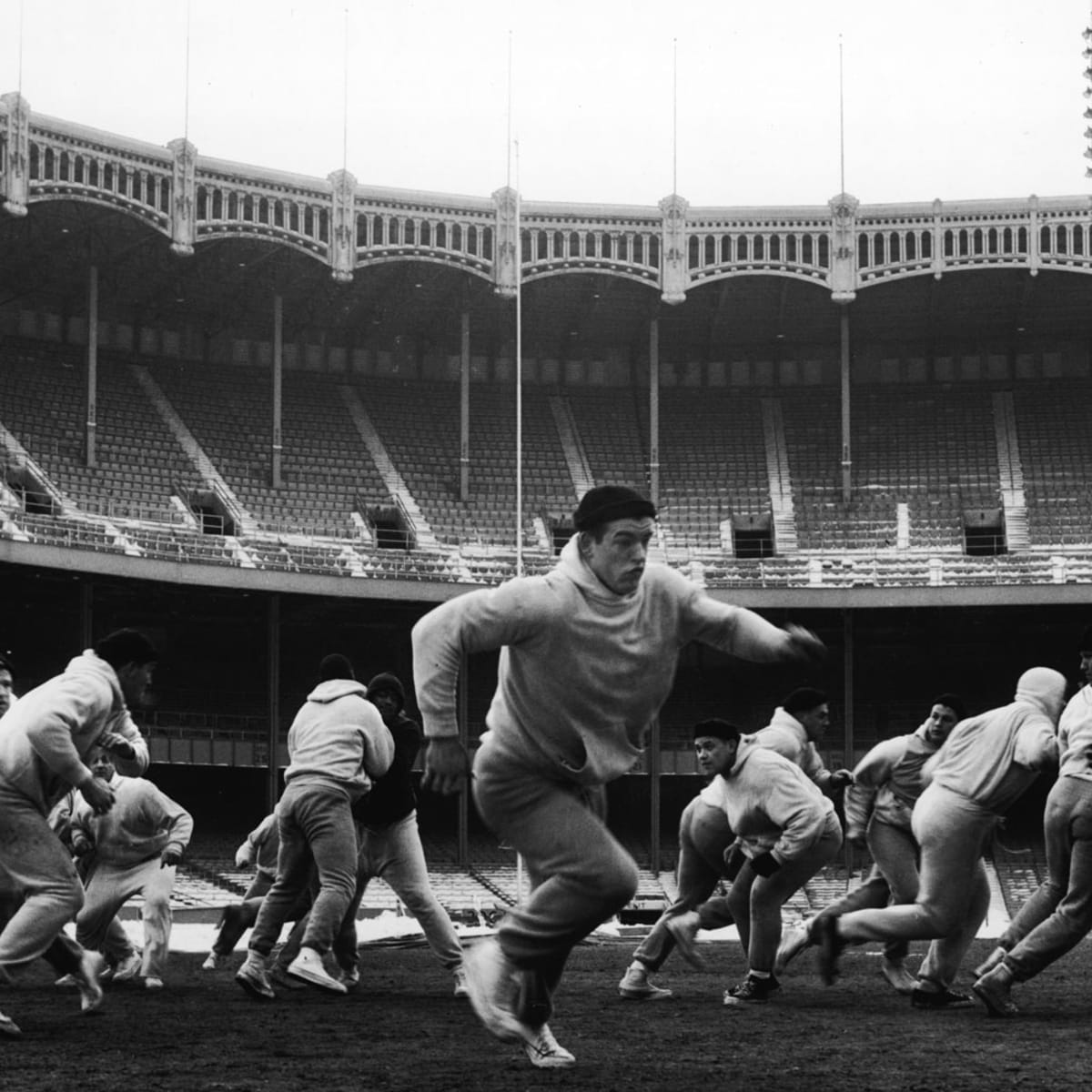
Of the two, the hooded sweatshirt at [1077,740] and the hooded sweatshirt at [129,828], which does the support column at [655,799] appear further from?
the hooded sweatshirt at [1077,740]

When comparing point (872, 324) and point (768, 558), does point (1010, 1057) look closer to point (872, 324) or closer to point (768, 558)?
point (768, 558)

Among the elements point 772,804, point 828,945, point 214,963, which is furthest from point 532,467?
point 828,945

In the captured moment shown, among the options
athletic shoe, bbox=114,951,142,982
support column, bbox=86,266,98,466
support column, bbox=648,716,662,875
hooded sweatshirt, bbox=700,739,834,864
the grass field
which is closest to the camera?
the grass field

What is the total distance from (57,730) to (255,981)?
3.08m

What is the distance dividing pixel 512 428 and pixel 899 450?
29.7 ft

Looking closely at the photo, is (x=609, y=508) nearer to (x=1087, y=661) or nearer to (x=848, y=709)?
(x=1087, y=661)

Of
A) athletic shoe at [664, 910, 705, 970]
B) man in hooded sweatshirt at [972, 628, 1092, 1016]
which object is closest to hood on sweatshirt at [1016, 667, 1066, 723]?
man in hooded sweatshirt at [972, 628, 1092, 1016]

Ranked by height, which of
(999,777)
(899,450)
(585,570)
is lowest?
(999,777)

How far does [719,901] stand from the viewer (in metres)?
13.1

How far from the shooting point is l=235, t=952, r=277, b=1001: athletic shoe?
460 inches

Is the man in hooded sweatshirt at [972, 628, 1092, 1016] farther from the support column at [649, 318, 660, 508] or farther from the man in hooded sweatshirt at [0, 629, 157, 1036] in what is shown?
the support column at [649, 318, 660, 508]

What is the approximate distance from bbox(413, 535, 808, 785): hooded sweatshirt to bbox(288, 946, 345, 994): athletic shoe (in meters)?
4.86

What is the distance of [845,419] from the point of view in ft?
151

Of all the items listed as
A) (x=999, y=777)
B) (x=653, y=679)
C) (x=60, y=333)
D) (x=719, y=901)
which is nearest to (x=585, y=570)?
(x=653, y=679)
